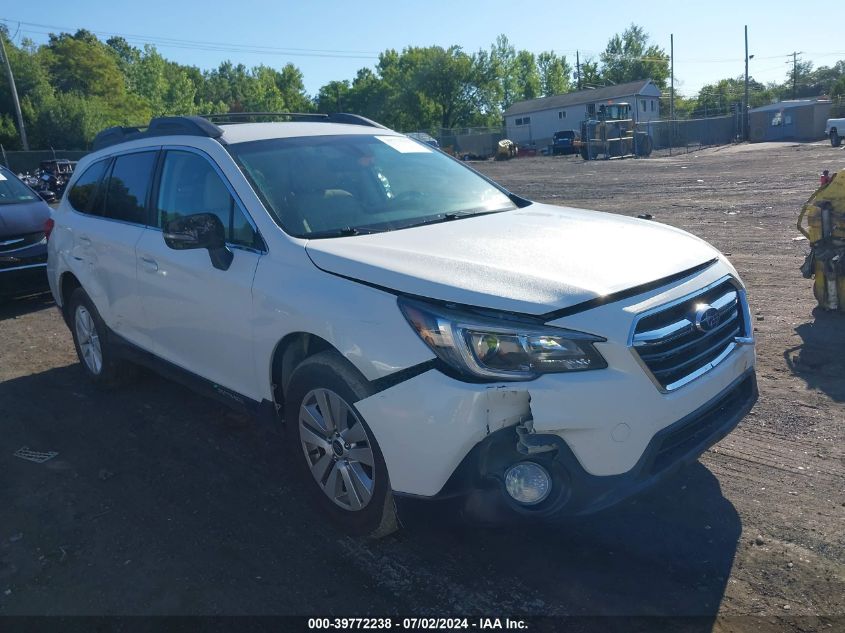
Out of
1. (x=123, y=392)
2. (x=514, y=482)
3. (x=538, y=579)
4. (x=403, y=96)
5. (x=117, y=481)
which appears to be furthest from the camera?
(x=403, y=96)

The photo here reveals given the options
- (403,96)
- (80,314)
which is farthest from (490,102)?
(80,314)

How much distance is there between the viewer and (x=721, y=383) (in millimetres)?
3193

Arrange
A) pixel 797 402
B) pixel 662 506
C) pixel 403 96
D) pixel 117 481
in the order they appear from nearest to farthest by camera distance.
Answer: pixel 662 506 < pixel 117 481 < pixel 797 402 < pixel 403 96

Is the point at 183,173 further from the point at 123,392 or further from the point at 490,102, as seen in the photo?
the point at 490,102

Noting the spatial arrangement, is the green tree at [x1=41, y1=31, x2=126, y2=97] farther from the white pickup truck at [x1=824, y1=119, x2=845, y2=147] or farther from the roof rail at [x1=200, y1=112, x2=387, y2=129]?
the roof rail at [x1=200, y1=112, x2=387, y2=129]

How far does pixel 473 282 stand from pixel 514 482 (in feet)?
2.65

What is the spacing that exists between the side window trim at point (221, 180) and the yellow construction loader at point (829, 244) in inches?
192

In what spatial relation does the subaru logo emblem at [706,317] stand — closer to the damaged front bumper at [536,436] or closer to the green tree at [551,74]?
the damaged front bumper at [536,436]

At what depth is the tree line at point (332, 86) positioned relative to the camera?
5678cm

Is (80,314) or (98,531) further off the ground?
(80,314)

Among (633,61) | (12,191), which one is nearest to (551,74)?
(633,61)

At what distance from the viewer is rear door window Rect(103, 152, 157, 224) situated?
4.92 m

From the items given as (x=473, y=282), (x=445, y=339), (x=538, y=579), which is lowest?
(x=538, y=579)

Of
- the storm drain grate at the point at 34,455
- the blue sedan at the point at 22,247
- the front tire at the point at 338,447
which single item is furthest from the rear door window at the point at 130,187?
the blue sedan at the point at 22,247
